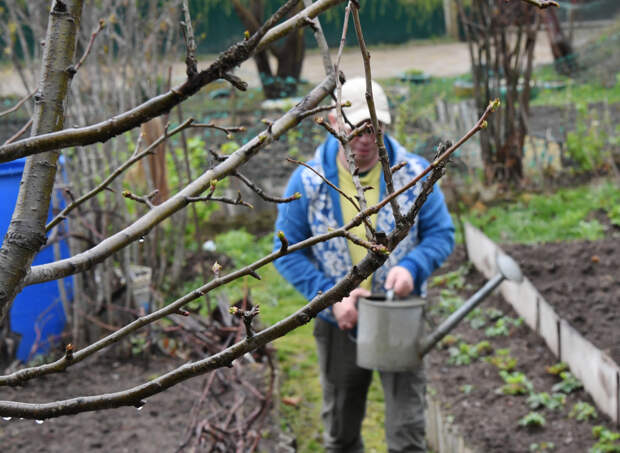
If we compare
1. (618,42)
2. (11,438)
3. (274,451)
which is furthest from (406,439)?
(618,42)

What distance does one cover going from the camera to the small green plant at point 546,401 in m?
3.80

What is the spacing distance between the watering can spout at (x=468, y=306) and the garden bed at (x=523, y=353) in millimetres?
677

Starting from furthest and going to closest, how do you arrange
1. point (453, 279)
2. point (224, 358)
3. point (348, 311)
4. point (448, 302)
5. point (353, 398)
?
1. point (453, 279)
2. point (448, 302)
3. point (353, 398)
4. point (348, 311)
5. point (224, 358)

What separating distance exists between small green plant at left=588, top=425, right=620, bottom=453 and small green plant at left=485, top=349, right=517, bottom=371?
0.79 meters

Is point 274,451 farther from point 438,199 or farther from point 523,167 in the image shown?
point 523,167

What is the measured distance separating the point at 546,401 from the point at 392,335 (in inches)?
49.4

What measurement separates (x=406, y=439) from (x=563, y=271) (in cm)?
236

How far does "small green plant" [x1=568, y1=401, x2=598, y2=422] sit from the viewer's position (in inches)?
143

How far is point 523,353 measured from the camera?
4434 mm

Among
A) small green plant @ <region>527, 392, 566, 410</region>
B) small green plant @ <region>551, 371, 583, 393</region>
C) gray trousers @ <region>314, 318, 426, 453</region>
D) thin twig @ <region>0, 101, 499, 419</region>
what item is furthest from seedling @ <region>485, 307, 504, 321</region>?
thin twig @ <region>0, 101, 499, 419</region>

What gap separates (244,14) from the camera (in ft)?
35.8

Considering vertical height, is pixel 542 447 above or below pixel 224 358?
below

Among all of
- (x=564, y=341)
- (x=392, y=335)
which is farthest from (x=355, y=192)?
(x=564, y=341)

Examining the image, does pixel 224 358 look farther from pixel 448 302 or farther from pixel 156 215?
pixel 448 302
